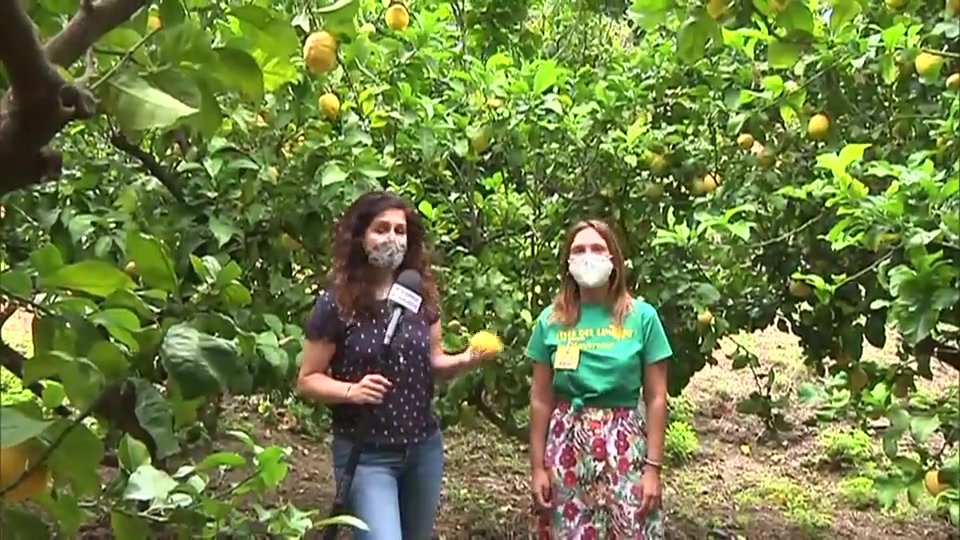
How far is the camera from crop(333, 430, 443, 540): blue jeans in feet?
9.92

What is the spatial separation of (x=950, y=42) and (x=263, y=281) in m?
2.07

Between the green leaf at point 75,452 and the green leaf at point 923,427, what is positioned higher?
the green leaf at point 923,427

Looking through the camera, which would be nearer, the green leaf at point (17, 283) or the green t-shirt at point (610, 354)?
the green leaf at point (17, 283)

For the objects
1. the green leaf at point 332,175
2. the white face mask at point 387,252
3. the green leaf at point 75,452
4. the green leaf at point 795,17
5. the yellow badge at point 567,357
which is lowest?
the green leaf at point 75,452

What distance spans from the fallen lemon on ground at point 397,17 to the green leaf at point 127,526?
2493mm

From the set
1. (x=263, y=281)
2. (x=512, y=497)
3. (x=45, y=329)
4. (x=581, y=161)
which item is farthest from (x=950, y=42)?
(x=512, y=497)

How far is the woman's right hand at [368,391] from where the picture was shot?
Result: 2949mm

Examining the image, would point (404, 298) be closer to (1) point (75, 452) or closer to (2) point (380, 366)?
(2) point (380, 366)

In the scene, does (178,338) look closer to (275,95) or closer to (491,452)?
(275,95)

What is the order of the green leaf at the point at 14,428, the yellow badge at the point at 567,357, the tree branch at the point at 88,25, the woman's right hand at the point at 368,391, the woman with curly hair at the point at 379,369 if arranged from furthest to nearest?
the yellow badge at the point at 567,357 → the woman with curly hair at the point at 379,369 → the woman's right hand at the point at 368,391 → the tree branch at the point at 88,25 → the green leaf at the point at 14,428

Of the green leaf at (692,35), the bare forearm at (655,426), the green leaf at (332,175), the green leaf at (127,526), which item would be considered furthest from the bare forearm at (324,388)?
the green leaf at (127,526)

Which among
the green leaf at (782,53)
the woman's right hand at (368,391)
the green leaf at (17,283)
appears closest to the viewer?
the green leaf at (17,283)

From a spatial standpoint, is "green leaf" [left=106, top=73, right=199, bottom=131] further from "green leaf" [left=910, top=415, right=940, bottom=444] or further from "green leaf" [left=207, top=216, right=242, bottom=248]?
"green leaf" [left=207, top=216, right=242, bottom=248]

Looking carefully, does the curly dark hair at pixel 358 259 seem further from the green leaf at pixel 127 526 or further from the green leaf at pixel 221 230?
the green leaf at pixel 127 526
